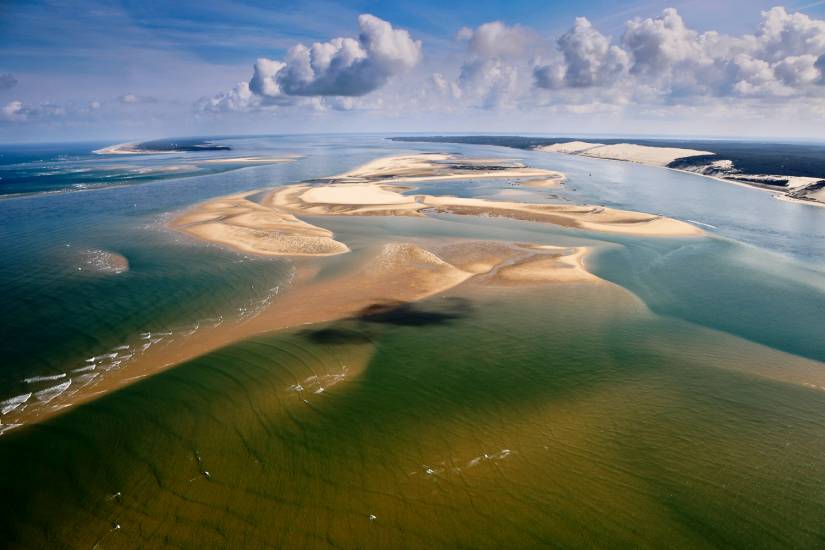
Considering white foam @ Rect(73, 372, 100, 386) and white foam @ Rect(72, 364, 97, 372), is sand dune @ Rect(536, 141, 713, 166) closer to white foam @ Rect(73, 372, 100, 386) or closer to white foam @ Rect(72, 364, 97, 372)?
white foam @ Rect(72, 364, 97, 372)

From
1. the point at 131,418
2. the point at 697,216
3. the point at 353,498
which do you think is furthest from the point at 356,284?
the point at 697,216

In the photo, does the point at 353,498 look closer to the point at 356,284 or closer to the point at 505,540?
the point at 505,540

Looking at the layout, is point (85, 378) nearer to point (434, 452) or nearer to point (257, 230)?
point (434, 452)

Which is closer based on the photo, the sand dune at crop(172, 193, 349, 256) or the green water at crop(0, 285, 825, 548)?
the green water at crop(0, 285, 825, 548)

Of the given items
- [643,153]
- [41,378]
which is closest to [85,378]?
[41,378]

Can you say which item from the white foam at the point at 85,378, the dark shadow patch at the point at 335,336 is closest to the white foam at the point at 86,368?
the white foam at the point at 85,378

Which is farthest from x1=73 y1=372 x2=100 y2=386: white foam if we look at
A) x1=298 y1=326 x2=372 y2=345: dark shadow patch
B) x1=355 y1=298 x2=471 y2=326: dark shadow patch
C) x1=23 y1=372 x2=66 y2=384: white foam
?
x1=355 y1=298 x2=471 y2=326: dark shadow patch

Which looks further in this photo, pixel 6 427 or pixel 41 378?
pixel 41 378
